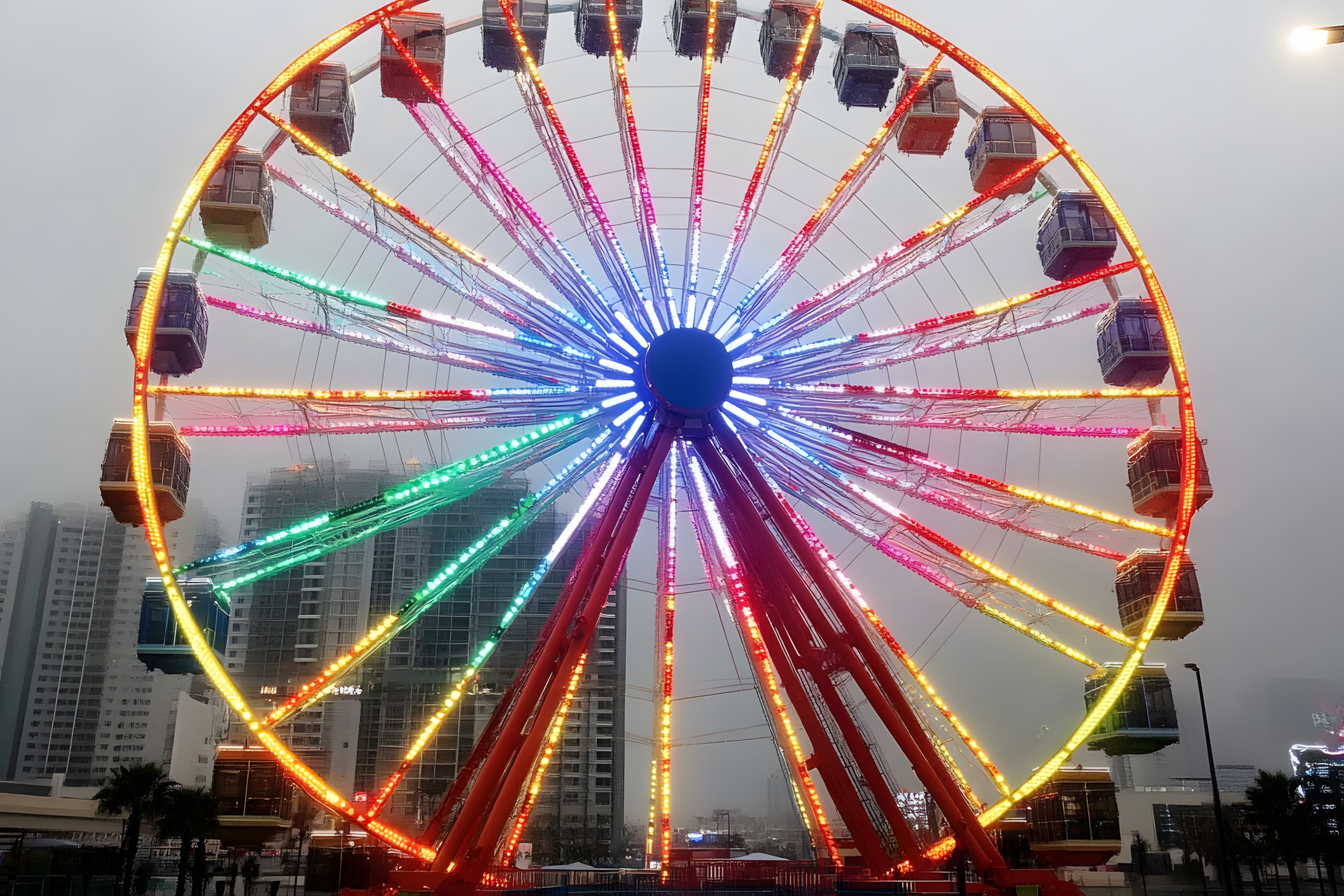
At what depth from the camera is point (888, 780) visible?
19.2m

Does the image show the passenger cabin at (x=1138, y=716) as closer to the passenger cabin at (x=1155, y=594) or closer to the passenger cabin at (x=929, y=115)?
the passenger cabin at (x=1155, y=594)

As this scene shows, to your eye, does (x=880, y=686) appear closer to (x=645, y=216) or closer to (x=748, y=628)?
(x=748, y=628)

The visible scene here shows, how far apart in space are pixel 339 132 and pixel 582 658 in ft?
31.7

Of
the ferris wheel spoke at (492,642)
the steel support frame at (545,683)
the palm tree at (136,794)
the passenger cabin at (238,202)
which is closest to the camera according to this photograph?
the steel support frame at (545,683)

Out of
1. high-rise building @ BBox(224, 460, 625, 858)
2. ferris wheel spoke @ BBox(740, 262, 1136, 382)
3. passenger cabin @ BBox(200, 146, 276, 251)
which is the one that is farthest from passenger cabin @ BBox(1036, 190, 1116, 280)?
high-rise building @ BBox(224, 460, 625, 858)

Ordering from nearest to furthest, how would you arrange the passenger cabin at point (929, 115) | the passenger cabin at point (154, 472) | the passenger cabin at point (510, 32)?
the passenger cabin at point (154, 472) → the passenger cabin at point (510, 32) → the passenger cabin at point (929, 115)

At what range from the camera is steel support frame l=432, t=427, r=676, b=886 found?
1484 cm

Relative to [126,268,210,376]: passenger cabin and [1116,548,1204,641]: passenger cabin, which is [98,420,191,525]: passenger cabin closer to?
[126,268,210,376]: passenger cabin

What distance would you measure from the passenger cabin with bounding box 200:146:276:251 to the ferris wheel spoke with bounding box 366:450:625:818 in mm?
6731

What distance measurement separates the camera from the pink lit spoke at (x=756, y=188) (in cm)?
1834

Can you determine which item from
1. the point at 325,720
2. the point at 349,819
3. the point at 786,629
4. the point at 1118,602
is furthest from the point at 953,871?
the point at 325,720

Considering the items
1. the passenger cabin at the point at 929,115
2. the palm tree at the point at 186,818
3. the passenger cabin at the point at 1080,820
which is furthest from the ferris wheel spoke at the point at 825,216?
the palm tree at the point at 186,818

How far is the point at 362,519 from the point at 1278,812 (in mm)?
33336

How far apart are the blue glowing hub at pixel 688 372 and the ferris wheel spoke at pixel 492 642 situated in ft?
5.31
